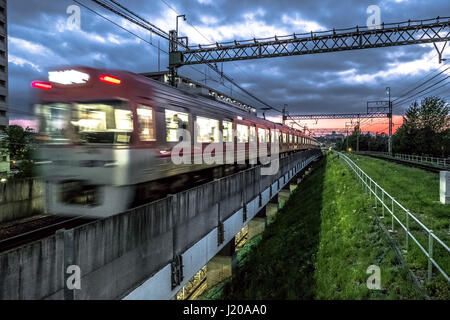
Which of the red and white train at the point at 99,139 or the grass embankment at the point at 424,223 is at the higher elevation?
the red and white train at the point at 99,139

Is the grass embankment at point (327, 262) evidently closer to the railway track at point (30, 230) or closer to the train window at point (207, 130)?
the train window at point (207, 130)

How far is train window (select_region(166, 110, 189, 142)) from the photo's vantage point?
813 centimetres

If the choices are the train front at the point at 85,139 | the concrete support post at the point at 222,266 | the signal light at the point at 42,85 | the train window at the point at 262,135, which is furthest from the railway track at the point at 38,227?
the train window at the point at 262,135

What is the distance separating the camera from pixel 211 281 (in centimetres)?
1213

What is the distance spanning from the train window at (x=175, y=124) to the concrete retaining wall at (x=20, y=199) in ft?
16.0

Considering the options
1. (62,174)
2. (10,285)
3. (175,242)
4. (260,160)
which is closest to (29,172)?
(260,160)

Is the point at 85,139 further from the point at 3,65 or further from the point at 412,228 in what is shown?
the point at 3,65

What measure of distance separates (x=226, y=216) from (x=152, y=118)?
4249 millimetres

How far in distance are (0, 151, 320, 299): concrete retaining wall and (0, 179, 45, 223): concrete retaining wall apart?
5220mm

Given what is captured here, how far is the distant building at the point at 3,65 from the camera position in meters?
48.1

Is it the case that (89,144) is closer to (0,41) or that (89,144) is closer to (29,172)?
(29,172)

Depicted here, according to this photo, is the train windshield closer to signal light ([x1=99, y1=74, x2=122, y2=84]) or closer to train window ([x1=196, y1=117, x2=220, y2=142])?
signal light ([x1=99, y1=74, x2=122, y2=84])

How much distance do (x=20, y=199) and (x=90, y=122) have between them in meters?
4.30

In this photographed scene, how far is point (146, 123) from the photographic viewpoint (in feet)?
23.5
